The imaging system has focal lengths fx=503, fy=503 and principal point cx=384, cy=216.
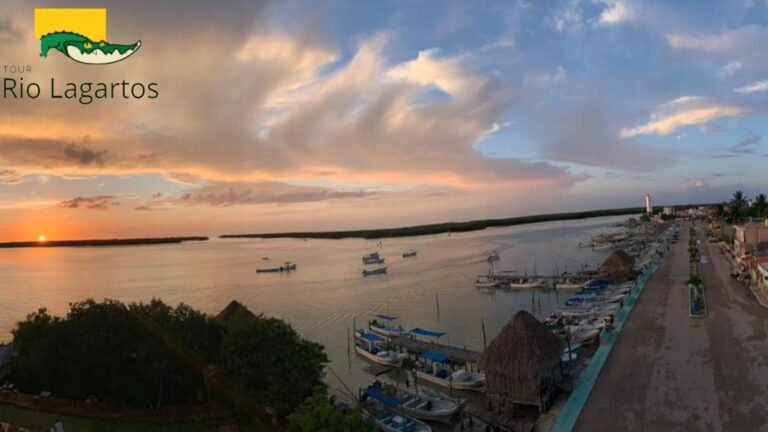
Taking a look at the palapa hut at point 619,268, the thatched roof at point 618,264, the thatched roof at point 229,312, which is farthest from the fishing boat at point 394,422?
the thatched roof at point 618,264

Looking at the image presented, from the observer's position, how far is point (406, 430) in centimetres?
1764

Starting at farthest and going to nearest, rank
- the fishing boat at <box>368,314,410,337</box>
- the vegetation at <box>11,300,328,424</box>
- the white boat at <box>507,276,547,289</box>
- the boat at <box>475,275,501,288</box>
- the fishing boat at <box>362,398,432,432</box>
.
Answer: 1. the boat at <box>475,275,501,288</box>
2. the white boat at <box>507,276,547,289</box>
3. the fishing boat at <box>368,314,410,337</box>
4. the vegetation at <box>11,300,328,424</box>
5. the fishing boat at <box>362,398,432,432</box>

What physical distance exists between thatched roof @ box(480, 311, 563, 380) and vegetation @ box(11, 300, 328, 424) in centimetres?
658

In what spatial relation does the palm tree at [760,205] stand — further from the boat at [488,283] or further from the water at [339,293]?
the boat at [488,283]

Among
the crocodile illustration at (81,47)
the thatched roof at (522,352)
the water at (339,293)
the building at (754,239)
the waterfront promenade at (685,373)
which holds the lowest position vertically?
the water at (339,293)

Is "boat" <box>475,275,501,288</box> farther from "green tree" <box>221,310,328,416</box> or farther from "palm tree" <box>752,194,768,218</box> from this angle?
"palm tree" <box>752,194,768,218</box>

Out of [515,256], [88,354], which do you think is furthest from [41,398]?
[515,256]

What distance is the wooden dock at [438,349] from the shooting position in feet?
84.8

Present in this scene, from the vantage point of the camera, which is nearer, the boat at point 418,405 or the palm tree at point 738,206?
the boat at point 418,405

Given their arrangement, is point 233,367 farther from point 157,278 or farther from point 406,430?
point 157,278

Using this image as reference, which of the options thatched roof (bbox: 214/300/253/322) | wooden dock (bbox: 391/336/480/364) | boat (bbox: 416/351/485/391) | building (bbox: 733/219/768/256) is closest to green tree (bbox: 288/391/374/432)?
boat (bbox: 416/351/485/391)

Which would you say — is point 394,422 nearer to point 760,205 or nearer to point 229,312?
point 229,312

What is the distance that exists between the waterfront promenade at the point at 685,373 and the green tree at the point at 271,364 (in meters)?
9.47

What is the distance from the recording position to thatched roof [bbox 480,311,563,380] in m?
18.3
